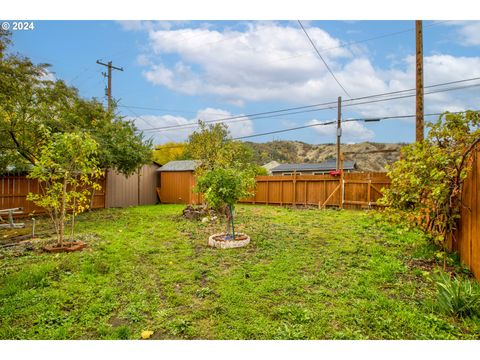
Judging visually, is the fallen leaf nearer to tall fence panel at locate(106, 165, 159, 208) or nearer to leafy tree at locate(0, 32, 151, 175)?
leafy tree at locate(0, 32, 151, 175)

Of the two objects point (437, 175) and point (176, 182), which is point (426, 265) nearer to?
point (437, 175)

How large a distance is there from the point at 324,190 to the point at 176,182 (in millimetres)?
8962

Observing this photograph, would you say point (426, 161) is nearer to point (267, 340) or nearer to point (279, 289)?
point (279, 289)

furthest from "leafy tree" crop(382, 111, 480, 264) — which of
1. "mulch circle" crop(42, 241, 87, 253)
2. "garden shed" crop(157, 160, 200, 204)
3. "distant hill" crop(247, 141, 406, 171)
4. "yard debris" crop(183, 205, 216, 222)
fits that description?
"distant hill" crop(247, 141, 406, 171)

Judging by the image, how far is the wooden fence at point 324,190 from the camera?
38.1ft

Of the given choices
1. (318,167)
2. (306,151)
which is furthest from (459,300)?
(306,151)

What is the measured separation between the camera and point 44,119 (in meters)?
10.1

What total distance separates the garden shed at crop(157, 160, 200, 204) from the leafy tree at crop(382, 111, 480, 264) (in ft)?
44.0

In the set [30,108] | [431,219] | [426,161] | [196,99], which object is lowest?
[431,219]

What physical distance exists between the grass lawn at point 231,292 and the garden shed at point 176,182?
430 inches

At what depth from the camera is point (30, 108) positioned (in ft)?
31.7

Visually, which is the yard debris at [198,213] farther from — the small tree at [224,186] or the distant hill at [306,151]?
the distant hill at [306,151]

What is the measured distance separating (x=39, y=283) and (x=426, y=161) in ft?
18.4
